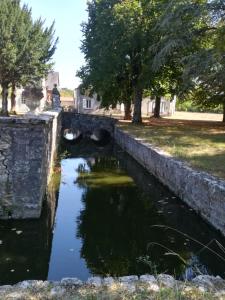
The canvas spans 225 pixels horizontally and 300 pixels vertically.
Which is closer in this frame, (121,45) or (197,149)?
(197,149)

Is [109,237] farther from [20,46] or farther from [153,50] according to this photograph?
[20,46]

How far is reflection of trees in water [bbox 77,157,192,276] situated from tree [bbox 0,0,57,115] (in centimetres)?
2126

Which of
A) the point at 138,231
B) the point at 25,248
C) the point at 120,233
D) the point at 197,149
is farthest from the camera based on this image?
the point at 197,149

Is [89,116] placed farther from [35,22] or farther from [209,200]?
[209,200]

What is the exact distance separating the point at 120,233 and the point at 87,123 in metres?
A: 23.8

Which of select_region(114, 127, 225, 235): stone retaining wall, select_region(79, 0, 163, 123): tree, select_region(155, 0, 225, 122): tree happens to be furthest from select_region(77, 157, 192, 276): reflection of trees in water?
select_region(79, 0, 163, 123): tree

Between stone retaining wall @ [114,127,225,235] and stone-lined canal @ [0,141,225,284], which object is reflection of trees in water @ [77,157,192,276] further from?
stone retaining wall @ [114,127,225,235]

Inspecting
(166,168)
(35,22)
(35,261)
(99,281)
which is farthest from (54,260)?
(35,22)

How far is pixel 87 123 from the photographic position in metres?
32.5

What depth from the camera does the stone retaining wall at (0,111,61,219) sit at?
8742mm

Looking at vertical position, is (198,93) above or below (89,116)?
above

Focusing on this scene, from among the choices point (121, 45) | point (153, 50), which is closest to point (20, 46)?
point (121, 45)

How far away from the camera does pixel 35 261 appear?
742cm

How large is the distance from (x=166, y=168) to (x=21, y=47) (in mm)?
22597
